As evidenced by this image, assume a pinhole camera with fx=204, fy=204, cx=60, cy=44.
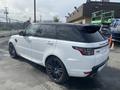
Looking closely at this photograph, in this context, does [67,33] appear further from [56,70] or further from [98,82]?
[98,82]

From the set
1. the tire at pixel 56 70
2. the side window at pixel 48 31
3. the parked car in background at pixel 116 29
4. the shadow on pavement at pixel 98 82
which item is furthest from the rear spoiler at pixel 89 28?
the parked car in background at pixel 116 29

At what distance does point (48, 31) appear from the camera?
6617mm

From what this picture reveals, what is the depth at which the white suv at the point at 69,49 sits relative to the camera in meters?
5.41

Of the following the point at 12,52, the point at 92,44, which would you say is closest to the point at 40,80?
the point at 92,44

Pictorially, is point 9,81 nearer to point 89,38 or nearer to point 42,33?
point 42,33

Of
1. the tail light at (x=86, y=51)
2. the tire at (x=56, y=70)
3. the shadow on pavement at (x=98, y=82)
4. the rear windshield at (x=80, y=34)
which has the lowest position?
the shadow on pavement at (x=98, y=82)

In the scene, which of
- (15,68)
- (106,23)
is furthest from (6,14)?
(15,68)

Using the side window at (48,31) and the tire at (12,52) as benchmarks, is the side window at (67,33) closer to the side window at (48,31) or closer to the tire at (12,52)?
the side window at (48,31)

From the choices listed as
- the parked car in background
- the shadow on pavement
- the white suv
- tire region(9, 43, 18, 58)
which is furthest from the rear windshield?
the parked car in background

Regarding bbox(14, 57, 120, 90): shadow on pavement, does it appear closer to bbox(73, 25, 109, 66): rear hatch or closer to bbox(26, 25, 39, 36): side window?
bbox(73, 25, 109, 66): rear hatch

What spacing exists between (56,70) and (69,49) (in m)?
0.96

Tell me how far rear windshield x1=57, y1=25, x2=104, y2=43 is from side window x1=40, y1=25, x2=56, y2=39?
0.97 feet

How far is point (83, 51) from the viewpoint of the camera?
5355mm

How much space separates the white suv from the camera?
5410mm
